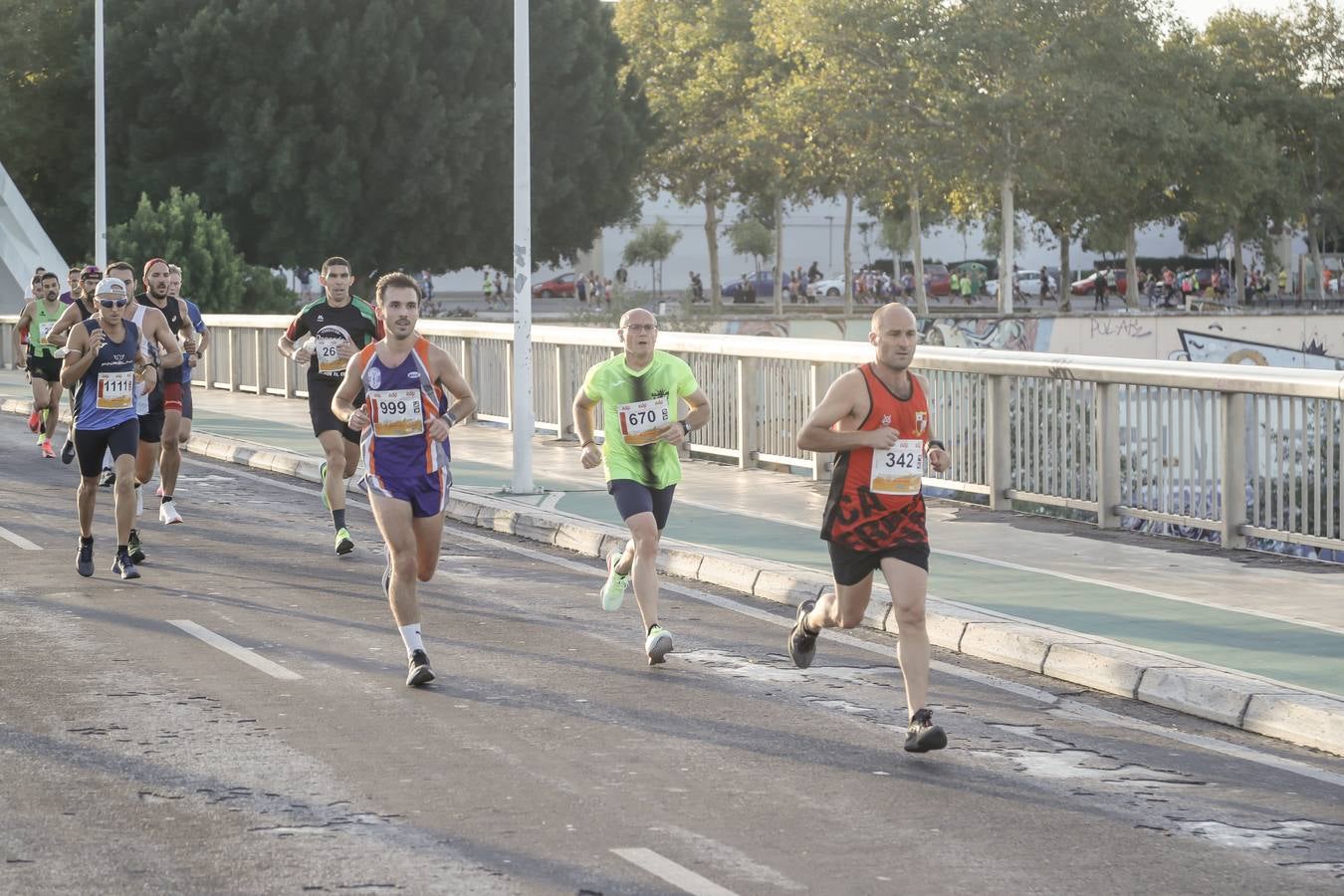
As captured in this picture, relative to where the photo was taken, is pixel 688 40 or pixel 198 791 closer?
pixel 198 791

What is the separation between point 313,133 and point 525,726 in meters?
45.9

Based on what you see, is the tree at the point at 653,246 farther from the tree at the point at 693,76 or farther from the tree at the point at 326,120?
the tree at the point at 326,120

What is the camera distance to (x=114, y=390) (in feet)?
41.2

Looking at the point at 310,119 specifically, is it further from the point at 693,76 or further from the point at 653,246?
the point at 653,246

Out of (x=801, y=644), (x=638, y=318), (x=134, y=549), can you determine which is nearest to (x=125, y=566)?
(x=134, y=549)

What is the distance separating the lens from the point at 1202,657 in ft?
31.5

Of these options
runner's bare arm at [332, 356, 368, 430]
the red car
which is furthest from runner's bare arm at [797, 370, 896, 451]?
the red car

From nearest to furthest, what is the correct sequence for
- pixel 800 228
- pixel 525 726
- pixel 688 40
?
pixel 525 726 < pixel 688 40 < pixel 800 228

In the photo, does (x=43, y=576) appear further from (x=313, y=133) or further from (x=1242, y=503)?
(x=313, y=133)

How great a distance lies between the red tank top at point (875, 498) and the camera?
828 cm

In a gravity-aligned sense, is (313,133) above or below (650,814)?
above

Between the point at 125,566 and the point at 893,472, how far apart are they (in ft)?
20.1

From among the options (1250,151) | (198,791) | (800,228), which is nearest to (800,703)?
(198,791)

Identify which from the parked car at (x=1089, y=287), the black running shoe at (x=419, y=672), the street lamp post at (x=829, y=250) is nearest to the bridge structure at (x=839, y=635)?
the black running shoe at (x=419, y=672)
